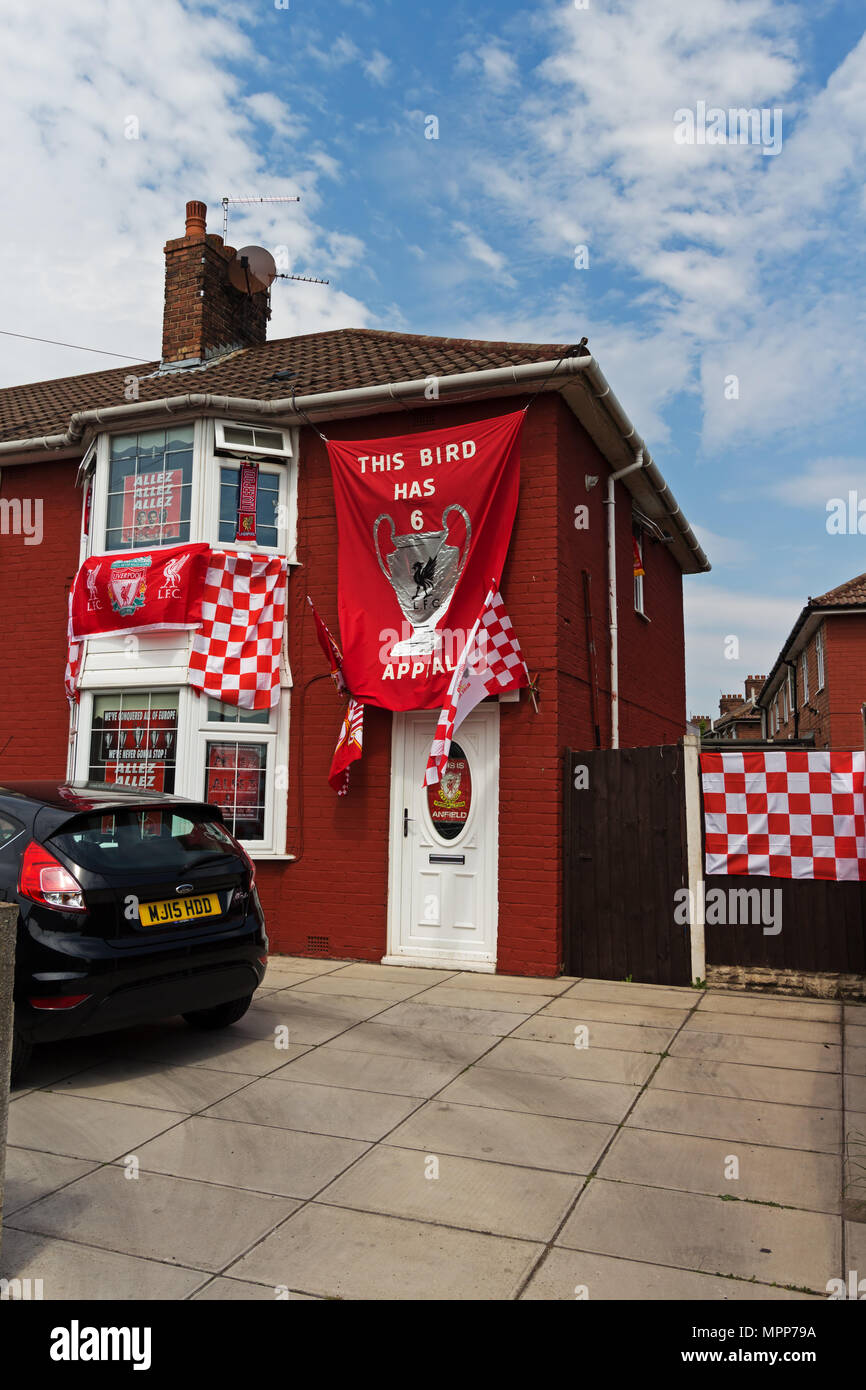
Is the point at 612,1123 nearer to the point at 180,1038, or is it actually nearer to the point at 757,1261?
the point at 757,1261

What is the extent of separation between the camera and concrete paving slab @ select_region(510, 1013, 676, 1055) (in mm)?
6117

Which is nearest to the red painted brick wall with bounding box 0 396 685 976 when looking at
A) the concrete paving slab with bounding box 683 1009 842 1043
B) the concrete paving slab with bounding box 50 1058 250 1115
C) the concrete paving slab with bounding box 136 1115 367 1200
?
the concrete paving slab with bounding box 683 1009 842 1043

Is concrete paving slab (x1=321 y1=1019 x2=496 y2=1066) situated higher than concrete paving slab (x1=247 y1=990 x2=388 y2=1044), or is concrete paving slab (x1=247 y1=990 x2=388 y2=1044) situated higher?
concrete paving slab (x1=247 y1=990 x2=388 y2=1044)

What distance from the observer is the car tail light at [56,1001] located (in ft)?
15.8

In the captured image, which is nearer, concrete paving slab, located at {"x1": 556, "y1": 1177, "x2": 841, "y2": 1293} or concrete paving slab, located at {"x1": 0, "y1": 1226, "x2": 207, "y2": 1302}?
concrete paving slab, located at {"x1": 0, "y1": 1226, "x2": 207, "y2": 1302}

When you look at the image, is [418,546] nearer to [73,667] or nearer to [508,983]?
[508,983]

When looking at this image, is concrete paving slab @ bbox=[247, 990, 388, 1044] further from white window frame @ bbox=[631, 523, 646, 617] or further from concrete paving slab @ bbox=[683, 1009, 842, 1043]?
white window frame @ bbox=[631, 523, 646, 617]

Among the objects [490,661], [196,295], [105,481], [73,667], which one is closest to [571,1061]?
[490,661]

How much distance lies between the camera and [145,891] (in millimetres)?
5234

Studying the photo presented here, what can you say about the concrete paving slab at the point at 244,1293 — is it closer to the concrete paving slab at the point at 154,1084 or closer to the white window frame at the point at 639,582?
the concrete paving slab at the point at 154,1084

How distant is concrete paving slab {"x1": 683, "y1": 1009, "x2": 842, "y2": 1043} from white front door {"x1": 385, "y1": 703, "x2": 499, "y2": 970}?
7.01 feet

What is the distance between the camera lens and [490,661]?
8.25 meters

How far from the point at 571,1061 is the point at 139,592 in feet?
20.3

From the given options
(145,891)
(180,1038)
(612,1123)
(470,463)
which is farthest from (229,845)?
(470,463)
